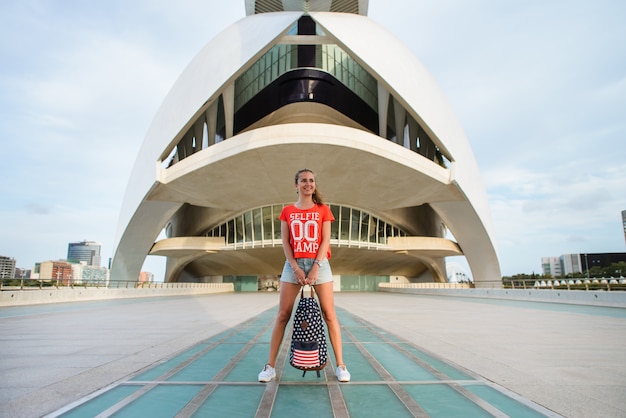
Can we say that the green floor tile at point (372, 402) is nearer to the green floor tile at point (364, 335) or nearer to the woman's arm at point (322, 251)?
the woman's arm at point (322, 251)

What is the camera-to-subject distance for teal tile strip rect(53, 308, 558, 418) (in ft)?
7.97

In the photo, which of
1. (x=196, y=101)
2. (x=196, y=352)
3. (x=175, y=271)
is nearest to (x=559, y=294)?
(x=196, y=352)

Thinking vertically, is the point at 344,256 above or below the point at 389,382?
above

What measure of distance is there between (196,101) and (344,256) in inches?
686

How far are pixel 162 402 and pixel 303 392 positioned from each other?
99 centimetres

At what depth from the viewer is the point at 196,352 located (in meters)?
4.31

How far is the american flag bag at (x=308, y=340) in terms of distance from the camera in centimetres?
301

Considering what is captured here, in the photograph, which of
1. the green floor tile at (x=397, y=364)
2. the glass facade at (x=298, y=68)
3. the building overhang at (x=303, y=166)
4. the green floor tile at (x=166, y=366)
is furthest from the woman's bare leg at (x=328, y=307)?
the glass facade at (x=298, y=68)

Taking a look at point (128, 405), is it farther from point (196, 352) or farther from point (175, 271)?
point (175, 271)

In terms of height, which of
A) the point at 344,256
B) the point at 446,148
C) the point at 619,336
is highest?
the point at 446,148

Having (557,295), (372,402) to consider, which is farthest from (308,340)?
(557,295)

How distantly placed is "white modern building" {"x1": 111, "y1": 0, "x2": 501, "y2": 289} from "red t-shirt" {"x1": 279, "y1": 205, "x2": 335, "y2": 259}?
17.6 metres

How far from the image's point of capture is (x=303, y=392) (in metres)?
2.83

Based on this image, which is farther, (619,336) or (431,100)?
(431,100)
